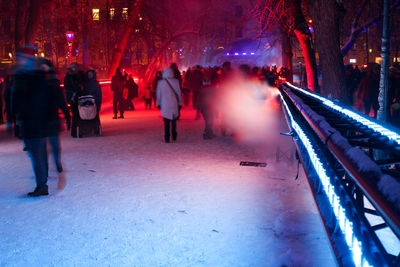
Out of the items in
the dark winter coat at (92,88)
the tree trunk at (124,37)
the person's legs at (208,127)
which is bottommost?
the person's legs at (208,127)

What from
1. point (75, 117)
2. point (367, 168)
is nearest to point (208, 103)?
point (75, 117)

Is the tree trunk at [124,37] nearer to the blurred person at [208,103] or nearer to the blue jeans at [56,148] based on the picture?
the blurred person at [208,103]

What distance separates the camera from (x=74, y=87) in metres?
12.8

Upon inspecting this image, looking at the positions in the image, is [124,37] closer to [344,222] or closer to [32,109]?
[32,109]

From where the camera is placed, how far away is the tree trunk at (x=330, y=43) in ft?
38.1

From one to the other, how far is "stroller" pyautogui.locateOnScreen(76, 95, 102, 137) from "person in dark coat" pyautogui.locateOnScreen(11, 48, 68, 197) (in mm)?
5987

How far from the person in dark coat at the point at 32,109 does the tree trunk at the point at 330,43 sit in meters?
7.49

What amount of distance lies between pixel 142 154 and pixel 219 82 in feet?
12.1

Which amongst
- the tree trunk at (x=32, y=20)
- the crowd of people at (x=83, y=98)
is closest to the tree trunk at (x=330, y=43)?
the crowd of people at (x=83, y=98)

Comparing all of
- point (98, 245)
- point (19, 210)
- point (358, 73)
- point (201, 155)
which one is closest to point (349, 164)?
point (98, 245)

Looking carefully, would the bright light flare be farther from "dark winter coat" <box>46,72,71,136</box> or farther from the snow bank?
the snow bank

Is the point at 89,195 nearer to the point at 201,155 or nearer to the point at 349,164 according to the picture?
the point at 201,155

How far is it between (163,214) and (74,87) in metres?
7.98

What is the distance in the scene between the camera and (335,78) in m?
12.3
